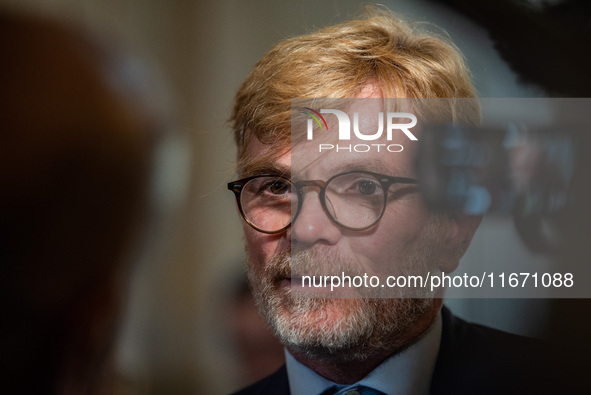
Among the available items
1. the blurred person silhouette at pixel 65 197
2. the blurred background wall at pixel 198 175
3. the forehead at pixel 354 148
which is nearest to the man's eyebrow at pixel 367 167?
the forehead at pixel 354 148

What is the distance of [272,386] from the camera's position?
1130mm

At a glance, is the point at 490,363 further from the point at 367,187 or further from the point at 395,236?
the point at 367,187

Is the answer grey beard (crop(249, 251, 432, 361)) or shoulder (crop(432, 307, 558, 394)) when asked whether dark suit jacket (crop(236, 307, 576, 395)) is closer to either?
shoulder (crop(432, 307, 558, 394))

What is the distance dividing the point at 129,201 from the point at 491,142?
0.79 meters

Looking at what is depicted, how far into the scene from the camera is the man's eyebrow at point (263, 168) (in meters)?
1.00

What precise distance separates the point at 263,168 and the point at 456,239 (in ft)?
1.36

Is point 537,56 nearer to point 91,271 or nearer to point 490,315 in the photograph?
point 490,315

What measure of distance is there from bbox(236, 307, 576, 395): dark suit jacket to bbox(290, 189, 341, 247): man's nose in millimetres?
301

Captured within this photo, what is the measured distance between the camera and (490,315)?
42.3 inches

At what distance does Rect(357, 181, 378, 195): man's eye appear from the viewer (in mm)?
963

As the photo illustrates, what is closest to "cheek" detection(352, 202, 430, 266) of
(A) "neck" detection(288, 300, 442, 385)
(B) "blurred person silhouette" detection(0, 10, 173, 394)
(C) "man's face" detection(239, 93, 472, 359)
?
(C) "man's face" detection(239, 93, 472, 359)

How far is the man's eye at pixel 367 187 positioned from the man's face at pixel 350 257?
27mm

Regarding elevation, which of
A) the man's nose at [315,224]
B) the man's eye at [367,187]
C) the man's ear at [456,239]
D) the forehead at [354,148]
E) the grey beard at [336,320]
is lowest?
the grey beard at [336,320]

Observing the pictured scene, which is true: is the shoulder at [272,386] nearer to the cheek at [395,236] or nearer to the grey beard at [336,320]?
the grey beard at [336,320]
